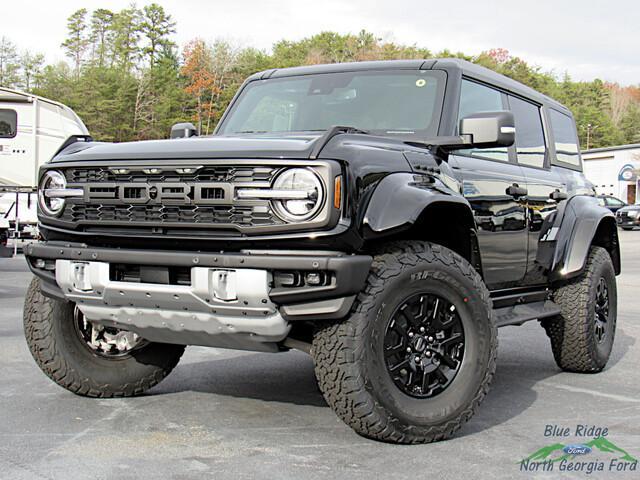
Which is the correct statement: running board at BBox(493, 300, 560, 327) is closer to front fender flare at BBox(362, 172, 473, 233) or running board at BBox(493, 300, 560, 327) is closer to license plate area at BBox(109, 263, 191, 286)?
front fender flare at BBox(362, 172, 473, 233)

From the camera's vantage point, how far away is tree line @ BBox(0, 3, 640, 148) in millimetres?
65312

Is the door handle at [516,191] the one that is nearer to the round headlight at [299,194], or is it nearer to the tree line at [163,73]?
the round headlight at [299,194]

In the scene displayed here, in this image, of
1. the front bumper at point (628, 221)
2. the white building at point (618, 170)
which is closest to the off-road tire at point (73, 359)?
the front bumper at point (628, 221)

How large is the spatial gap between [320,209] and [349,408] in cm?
91

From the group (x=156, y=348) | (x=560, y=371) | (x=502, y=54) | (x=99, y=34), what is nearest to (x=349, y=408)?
(x=156, y=348)

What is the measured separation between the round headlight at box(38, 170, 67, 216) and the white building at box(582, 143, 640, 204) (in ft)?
216

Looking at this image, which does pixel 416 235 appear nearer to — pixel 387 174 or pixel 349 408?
pixel 387 174

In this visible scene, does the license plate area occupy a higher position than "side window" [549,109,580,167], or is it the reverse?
"side window" [549,109,580,167]

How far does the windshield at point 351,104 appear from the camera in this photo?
5.27m

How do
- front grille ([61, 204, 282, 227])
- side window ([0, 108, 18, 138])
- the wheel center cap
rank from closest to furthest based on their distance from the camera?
1. front grille ([61, 204, 282, 227])
2. the wheel center cap
3. side window ([0, 108, 18, 138])

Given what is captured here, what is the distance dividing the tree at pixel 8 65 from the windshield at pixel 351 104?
241ft

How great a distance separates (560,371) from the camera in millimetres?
6609

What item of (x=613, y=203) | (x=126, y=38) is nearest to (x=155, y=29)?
(x=126, y=38)

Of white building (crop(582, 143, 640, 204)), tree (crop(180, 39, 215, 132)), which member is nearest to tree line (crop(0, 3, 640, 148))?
tree (crop(180, 39, 215, 132))
